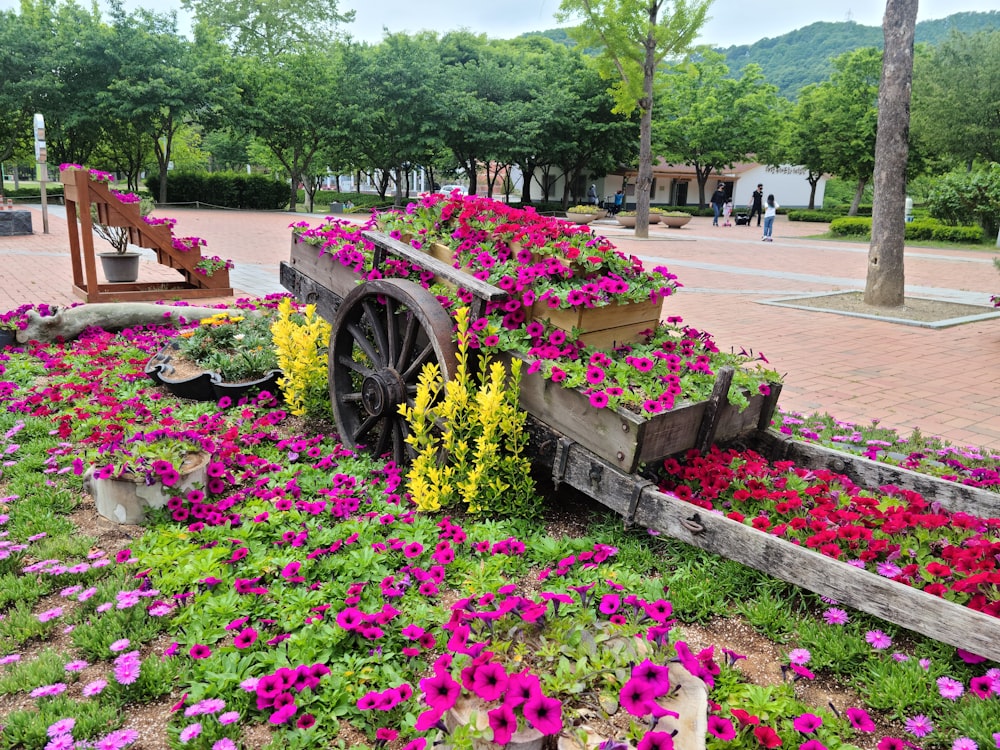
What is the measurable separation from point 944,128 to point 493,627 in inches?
1212

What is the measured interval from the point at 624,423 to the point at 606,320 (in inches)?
27.6

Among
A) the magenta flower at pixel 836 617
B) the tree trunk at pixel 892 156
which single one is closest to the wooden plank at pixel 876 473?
the magenta flower at pixel 836 617

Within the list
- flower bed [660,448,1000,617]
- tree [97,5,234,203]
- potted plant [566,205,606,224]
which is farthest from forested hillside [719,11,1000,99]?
flower bed [660,448,1000,617]

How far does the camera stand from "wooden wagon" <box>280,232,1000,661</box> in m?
1.97

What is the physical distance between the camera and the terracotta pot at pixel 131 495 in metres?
2.95

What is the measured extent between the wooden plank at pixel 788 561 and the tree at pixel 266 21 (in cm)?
4840

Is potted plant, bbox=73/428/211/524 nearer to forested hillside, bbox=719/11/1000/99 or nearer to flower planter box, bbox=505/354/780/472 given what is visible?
flower planter box, bbox=505/354/780/472

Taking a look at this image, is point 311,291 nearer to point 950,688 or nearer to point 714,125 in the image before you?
point 950,688

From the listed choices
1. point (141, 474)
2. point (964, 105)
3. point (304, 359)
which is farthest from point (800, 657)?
point (964, 105)

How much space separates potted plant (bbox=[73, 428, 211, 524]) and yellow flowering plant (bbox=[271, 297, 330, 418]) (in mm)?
786

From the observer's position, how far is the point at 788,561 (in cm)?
214

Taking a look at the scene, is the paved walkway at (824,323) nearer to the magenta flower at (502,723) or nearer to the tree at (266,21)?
the magenta flower at (502,723)

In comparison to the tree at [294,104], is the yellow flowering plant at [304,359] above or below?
below

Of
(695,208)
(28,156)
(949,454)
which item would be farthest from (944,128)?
(28,156)
